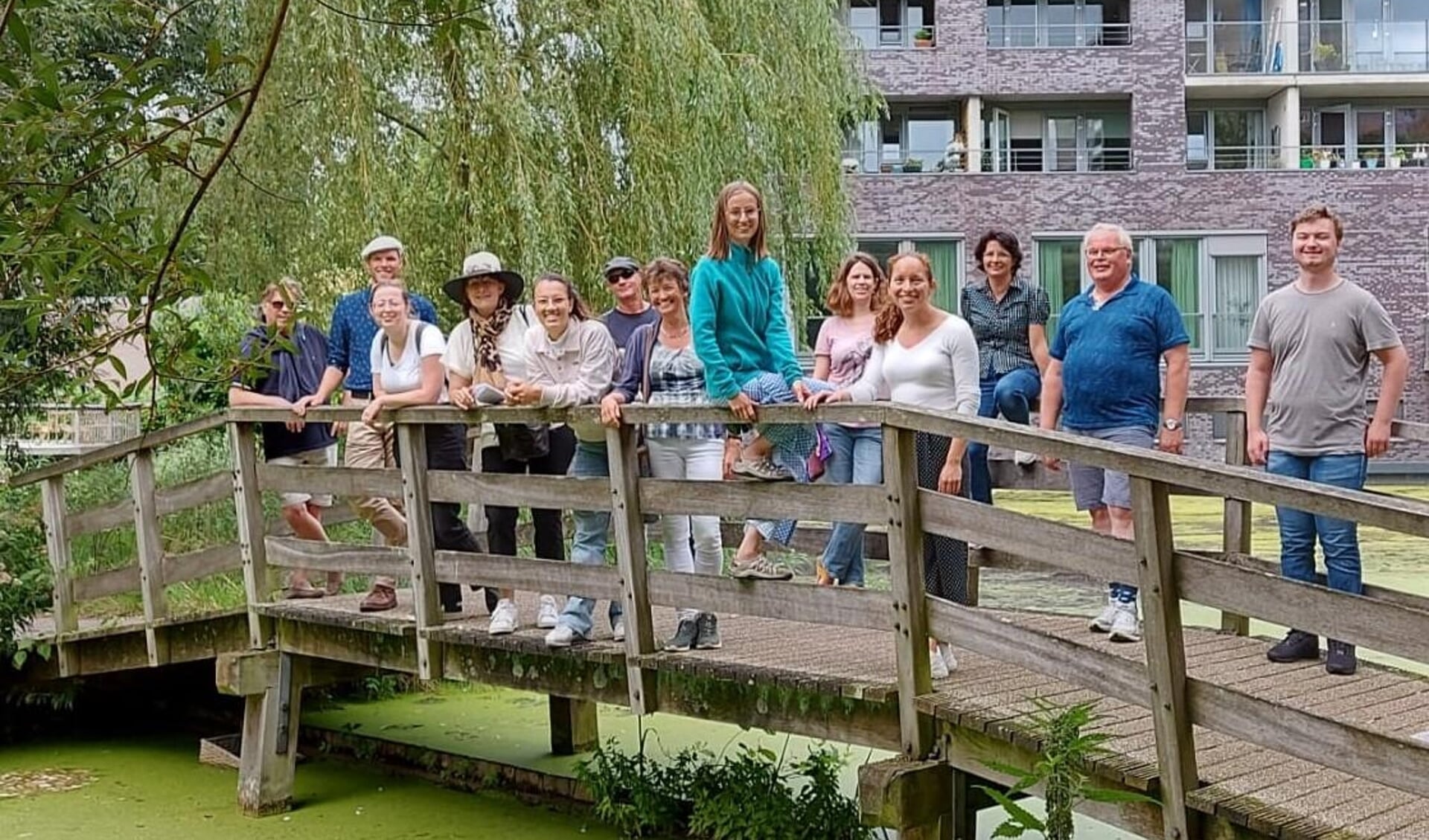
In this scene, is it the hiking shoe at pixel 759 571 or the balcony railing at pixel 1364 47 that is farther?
the balcony railing at pixel 1364 47

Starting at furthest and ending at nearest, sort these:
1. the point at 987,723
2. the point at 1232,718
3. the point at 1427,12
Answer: the point at 1427,12 → the point at 987,723 → the point at 1232,718

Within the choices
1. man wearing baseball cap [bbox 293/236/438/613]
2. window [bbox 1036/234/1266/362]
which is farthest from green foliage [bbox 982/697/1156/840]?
window [bbox 1036/234/1266/362]

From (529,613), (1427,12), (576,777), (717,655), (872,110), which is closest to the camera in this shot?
(717,655)

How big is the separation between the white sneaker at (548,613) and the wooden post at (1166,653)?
284 centimetres

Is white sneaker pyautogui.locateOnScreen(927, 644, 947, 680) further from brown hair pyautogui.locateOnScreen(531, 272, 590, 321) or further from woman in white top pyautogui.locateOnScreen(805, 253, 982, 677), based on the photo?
brown hair pyautogui.locateOnScreen(531, 272, 590, 321)

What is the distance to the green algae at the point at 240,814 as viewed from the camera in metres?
7.03

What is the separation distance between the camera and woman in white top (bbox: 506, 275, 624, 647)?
5.74 metres

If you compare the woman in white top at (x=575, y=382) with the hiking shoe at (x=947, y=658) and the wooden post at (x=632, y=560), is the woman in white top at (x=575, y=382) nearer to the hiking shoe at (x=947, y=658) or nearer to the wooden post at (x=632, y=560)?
the wooden post at (x=632, y=560)

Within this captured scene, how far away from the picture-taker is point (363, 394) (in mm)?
7023

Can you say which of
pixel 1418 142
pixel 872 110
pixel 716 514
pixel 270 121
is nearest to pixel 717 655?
pixel 716 514

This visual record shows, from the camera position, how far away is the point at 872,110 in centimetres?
1683

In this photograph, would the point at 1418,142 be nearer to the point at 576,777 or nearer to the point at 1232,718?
the point at 576,777

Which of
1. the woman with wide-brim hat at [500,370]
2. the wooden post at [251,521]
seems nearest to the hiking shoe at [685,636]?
the woman with wide-brim hat at [500,370]

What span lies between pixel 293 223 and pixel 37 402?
2.05 m
